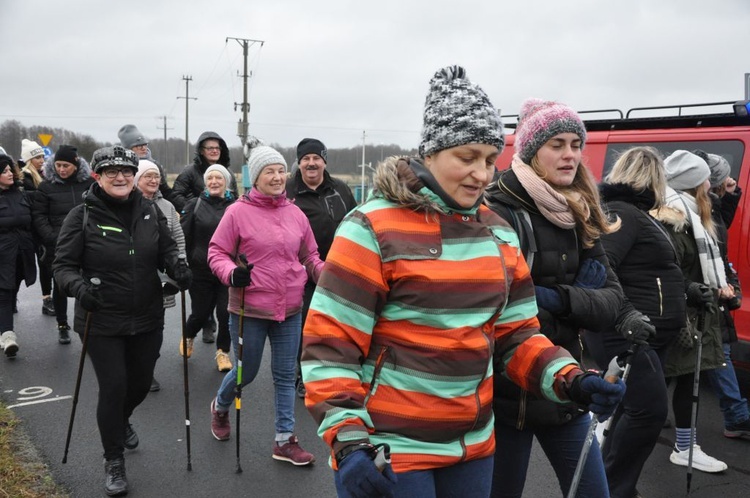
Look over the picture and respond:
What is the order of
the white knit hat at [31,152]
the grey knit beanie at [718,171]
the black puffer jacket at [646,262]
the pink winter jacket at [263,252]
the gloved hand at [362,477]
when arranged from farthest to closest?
the white knit hat at [31,152] → the grey knit beanie at [718,171] → the pink winter jacket at [263,252] → the black puffer jacket at [646,262] → the gloved hand at [362,477]

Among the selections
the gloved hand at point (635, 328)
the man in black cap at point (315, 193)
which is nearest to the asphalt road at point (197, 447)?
the man in black cap at point (315, 193)

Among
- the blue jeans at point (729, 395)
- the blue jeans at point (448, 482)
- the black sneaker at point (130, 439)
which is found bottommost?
the black sneaker at point (130, 439)

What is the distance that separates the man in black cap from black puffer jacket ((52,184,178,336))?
1.66 metres

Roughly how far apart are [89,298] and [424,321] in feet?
8.14

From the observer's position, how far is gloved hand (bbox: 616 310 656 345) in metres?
2.87

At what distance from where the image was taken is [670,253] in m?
3.55

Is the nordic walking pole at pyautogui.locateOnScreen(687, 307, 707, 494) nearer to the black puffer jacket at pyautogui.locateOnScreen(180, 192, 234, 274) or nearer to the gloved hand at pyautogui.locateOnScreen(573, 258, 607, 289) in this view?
the gloved hand at pyautogui.locateOnScreen(573, 258, 607, 289)

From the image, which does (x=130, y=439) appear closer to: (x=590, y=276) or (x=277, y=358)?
(x=277, y=358)

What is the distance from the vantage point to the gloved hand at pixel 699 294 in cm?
395

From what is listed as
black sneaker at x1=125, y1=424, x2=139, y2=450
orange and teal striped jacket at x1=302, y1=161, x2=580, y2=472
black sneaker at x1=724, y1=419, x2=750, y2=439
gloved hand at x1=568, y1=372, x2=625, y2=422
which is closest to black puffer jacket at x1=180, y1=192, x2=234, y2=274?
black sneaker at x1=125, y1=424, x2=139, y2=450

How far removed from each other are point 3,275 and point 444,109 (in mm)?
6286

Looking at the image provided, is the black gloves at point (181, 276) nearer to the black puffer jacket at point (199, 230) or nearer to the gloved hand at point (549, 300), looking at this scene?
the black puffer jacket at point (199, 230)

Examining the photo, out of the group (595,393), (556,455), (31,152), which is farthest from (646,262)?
(31,152)

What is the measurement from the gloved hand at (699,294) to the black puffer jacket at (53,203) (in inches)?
242
